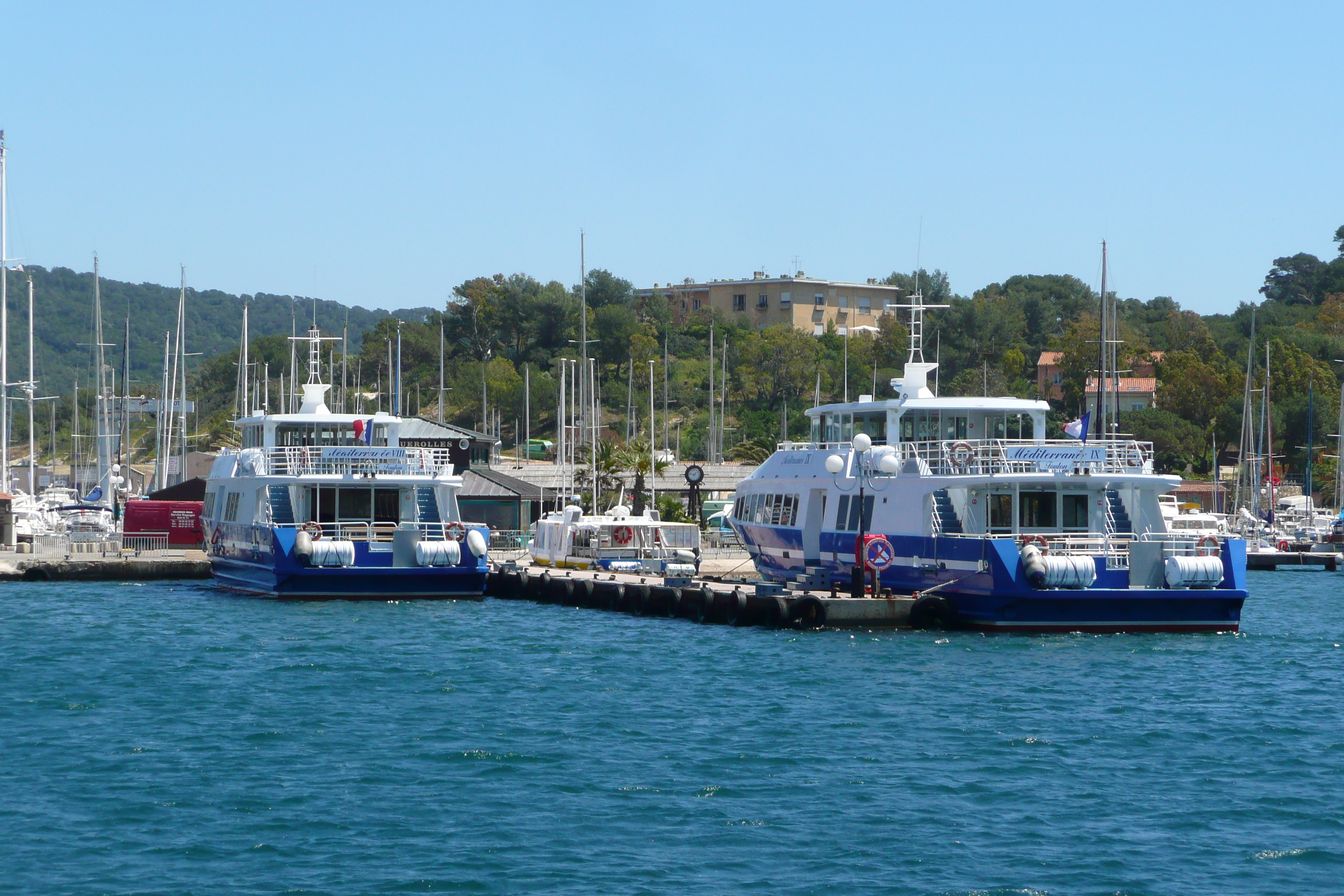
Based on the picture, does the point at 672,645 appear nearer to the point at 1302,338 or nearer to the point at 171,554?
the point at 171,554

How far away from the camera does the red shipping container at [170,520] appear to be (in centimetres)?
5594

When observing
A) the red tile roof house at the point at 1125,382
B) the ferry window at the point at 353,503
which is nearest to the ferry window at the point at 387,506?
the ferry window at the point at 353,503

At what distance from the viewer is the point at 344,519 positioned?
1610 inches

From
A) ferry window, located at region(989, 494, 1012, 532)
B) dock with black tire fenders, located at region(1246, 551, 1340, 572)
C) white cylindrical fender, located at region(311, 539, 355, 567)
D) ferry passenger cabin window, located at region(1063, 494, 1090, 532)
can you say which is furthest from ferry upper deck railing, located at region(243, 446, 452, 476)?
dock with black tire fenders, located at region(1246, 551, 1340, 572)

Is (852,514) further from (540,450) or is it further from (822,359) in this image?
(822,359)

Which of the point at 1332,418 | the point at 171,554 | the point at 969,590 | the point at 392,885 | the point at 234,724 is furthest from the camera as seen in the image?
the point at 1332,418

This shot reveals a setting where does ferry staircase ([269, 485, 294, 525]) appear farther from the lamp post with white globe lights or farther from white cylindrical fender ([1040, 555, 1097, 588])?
white cylindrical fender ([1040, 555, 1097, 588])

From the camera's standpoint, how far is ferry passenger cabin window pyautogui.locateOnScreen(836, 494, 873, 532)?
36438 mm

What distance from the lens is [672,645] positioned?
109 feet

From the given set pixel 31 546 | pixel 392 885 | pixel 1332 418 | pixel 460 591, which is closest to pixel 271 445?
pixel 460 591

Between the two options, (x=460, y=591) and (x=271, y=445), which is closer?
(x=460, y=591)

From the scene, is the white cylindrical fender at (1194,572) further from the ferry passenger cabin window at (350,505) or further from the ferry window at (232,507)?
the ferry window at (232,507)

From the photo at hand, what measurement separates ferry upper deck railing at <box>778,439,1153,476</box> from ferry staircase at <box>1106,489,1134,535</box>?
2.05 feet

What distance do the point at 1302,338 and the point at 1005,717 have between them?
8824cm
